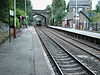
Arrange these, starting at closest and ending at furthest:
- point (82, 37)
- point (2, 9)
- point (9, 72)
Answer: point (9, 72)
point (2, 9)
point (82, 37)

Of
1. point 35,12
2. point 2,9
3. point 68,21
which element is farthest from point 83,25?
point 35,12

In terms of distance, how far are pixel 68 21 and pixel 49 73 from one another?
6067 centimetres

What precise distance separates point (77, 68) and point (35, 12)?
94.4 m

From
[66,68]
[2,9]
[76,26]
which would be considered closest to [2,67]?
[66,68]

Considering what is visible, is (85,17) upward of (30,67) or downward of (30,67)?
upward

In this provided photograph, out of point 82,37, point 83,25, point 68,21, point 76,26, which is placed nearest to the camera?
point 82,37

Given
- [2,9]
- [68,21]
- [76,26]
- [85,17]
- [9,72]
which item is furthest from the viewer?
[68,21]

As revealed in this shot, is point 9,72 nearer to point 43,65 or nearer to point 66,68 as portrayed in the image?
point 43,65

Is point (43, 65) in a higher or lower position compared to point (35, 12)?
lower

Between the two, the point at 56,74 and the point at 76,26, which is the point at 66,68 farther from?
the point at 76,26

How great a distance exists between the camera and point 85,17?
188 ft

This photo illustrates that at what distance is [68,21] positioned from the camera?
223 ft

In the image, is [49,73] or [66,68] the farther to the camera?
[66,68]

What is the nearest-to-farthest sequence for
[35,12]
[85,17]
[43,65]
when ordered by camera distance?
[43,65] < [85,17] < [35,12]
